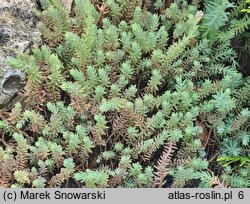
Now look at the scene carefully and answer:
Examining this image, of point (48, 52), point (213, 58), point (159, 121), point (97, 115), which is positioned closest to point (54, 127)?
point (97, 115)

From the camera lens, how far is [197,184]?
2.60m

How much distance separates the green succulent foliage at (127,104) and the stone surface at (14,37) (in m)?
0.07

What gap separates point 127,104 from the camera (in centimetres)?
251

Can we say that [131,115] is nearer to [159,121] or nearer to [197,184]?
[159,121]

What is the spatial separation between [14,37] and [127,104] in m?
0.79

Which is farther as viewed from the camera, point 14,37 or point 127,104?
point 14,37

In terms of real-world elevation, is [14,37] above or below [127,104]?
above

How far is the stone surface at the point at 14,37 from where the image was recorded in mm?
2600

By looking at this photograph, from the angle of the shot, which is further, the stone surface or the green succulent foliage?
the stone surface

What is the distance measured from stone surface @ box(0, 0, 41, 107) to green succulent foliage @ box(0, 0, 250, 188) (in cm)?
7

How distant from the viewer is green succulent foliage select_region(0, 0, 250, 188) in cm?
248

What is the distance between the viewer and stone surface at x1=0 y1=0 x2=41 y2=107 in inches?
102

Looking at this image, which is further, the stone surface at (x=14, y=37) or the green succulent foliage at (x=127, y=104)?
the stone surface at (x=14, y=37)

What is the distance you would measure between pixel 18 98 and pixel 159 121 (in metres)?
0.84
